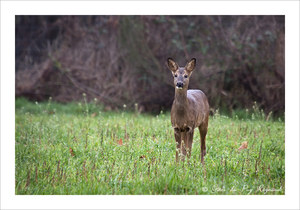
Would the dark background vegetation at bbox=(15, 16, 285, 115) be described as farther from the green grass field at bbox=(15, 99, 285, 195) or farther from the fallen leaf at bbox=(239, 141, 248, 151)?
the fallen leaf at bbox=(239, 141, 248, 151)

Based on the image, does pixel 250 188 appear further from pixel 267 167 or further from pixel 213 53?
pixel 213 53

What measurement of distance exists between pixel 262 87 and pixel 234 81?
63 cm

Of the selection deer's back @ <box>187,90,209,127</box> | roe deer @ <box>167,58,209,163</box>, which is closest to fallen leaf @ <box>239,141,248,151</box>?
deer's back @ <box>187,90,209,127</box>

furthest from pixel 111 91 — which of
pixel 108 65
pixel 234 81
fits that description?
pixel 234 81

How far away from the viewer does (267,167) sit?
4.95m

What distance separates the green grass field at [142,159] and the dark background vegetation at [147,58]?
3.91 feet

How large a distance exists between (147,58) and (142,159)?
4.41 m

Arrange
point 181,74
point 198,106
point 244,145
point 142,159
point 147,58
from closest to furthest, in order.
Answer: point 181,74, point 142,159, point 198,106, point 244,145, point 147,58

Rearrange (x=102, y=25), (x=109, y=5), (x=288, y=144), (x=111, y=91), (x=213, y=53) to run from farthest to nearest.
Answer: (x=102, y=25) → (x=111, y=91) → (x=213, y=53) → (x=109, y=5) → (x=288, y=144)

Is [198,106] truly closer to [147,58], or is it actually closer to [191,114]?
[191,114]

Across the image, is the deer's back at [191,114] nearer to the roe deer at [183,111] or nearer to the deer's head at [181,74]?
the roe deer at [183,111]

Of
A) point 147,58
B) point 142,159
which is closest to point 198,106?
point 142,159

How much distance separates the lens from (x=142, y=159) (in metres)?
5.28

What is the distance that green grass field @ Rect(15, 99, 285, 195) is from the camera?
4430 mm
